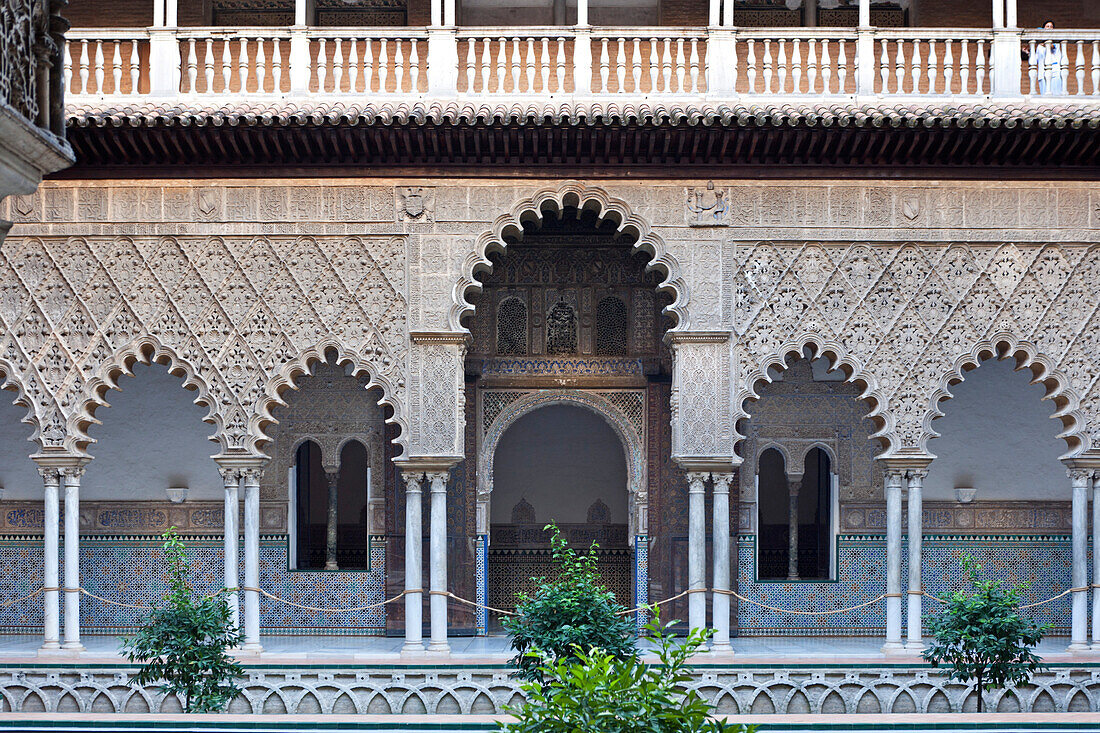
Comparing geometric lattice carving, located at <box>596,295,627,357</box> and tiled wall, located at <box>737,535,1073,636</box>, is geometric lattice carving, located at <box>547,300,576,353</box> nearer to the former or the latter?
geometric lattice carving, located at <box>596,295,627,357</box>

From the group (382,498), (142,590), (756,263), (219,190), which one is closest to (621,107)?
(756,263)

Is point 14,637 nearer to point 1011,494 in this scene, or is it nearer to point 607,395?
point 607,395

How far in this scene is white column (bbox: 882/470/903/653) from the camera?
29.8 feet

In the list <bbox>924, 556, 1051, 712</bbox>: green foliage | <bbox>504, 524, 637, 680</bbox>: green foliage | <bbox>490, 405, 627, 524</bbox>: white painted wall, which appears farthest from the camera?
<bbox>490, 405, 627, 524</bbox>: white painted wall

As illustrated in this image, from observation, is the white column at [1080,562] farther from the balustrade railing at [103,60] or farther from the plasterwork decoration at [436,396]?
the balustrade railing at [103,60]

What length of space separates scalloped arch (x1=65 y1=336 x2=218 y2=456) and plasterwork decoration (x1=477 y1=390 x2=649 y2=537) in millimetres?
2585

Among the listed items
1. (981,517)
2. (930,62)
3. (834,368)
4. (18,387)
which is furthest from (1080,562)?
(18,387)

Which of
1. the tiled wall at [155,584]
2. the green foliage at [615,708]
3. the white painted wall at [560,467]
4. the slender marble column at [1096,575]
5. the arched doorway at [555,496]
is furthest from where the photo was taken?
the white painted wall at [560,467]

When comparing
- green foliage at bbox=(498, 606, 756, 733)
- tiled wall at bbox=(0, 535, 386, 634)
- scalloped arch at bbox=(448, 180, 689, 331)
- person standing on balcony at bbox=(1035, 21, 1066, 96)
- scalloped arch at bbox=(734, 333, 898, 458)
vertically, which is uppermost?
person standing on balcony at bbox=(1035, 21, 1066, 96)

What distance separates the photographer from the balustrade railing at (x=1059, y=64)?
9125 millimetres

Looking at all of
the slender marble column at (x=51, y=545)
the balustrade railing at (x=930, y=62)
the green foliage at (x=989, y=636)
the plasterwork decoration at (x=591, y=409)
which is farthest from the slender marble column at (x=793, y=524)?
the slender marble column at (x=51, y=545)

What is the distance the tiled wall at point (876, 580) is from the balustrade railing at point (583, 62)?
4161 mm

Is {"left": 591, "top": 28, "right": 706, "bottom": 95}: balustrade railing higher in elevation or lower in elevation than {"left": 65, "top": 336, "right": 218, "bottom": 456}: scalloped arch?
higher

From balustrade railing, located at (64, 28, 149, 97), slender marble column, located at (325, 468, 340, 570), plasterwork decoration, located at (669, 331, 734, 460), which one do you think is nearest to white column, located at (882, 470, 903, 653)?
plasterwork decoration, located at (669, 331, 734, 460)
